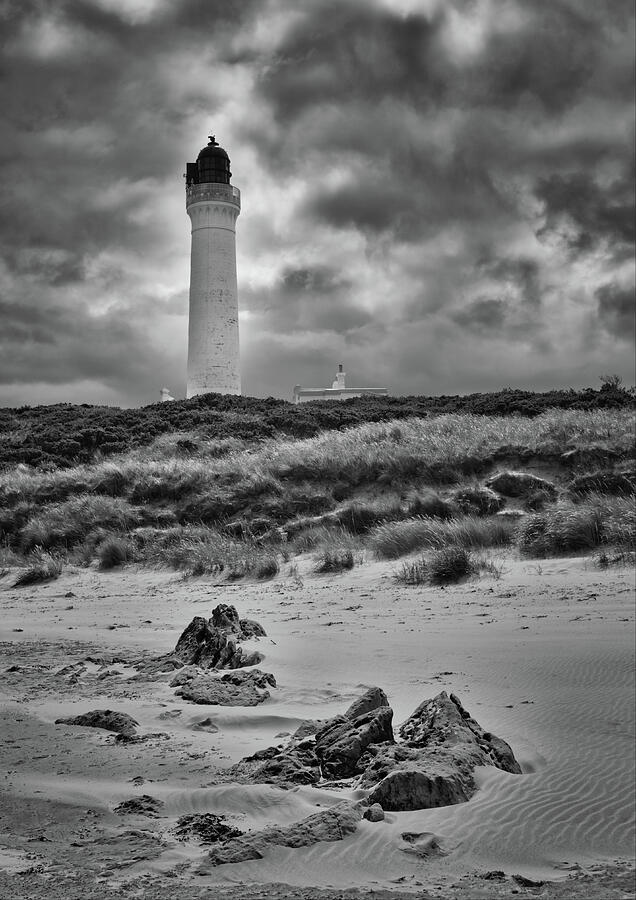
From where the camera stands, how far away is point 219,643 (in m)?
6.45

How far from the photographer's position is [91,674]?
6.27 m

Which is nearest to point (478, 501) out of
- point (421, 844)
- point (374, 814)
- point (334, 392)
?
point (374, 814)

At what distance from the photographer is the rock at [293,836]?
3095mm

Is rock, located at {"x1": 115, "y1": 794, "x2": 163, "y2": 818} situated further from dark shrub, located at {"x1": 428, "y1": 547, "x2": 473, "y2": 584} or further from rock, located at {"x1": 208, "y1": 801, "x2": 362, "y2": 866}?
dark shrub, located at {"x1": 428, "y1": 547, "x2": 473, "y2": 584}

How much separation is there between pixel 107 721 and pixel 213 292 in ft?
119

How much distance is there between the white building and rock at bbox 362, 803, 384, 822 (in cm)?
4051

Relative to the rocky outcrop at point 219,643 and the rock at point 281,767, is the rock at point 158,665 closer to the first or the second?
the rocky outcrop at point 219,643

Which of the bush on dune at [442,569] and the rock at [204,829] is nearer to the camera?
the rock at [204,829]

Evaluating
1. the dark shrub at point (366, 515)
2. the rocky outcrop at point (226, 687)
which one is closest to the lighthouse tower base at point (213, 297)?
the dark shrub at point (366, 515)

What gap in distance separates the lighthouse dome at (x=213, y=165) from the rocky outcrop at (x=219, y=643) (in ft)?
126

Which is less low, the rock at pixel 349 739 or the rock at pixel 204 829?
the rock at pixel 349 739

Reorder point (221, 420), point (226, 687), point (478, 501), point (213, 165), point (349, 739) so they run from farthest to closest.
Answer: point (213, 165)
point (221, 420)
point (478, 501)
point (226, 687)
point (349, 739)

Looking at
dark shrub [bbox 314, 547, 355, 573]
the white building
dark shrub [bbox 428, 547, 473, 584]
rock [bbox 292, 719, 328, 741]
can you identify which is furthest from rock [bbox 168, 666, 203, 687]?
the white building

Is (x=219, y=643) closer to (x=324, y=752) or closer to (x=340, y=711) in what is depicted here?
(x=340, y=711)
